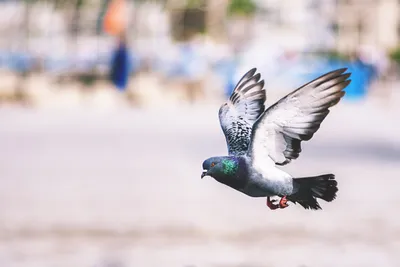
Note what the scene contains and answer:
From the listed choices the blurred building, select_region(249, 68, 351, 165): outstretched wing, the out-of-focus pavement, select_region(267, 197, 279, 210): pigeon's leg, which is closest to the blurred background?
the out-of-focus pavement

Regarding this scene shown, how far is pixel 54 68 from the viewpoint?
46.9 metres

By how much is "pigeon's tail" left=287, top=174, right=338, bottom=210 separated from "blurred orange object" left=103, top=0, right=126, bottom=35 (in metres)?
30.9

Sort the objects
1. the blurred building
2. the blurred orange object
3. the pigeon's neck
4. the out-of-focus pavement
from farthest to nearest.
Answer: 1. the blurred building
2. the blurred orange object
3. the out-of-focus pavement
4. the pigeon's neck

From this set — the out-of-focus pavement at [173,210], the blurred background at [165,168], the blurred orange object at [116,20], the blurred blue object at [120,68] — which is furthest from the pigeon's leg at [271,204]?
the blurred orange object at [116,20]

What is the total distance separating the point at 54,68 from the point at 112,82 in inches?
539

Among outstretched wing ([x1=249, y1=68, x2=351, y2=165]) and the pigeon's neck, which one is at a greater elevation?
outstretched wing ([x1=249, y1=68, x2=351, y2=165])

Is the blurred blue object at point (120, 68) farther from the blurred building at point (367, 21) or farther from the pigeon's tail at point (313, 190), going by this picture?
the blurred building at point (367, 21)

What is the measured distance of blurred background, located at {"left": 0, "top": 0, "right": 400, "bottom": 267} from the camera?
9.01 meters

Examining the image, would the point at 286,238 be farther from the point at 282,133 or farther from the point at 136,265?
the point at 282,133

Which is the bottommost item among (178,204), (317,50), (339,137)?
(317,50)

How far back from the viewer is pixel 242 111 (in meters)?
2.08

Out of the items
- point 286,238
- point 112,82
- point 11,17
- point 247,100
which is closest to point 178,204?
point 286,238

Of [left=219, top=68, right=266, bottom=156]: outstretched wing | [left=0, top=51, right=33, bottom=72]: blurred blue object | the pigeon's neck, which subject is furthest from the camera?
[left=0, top=51, right=33, bottom=72]: blurred blue object

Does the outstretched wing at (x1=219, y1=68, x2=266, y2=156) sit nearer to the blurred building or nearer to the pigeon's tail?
the pigeon's tail
